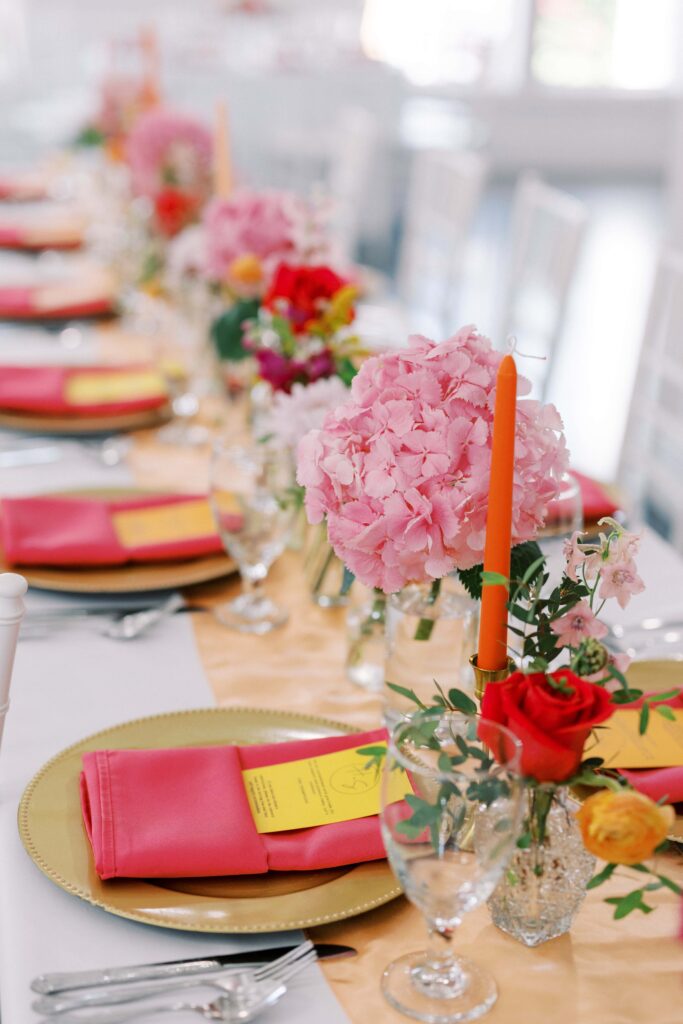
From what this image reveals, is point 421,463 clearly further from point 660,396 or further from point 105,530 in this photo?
point 660,396

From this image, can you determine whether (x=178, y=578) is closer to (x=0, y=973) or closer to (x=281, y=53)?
(x=0, y=973)

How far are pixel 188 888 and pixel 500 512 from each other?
351 mm

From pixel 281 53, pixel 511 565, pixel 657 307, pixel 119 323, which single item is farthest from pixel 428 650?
pixel 281 53

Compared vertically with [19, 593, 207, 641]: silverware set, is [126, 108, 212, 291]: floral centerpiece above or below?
above

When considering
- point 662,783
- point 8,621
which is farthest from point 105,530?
point 662,783

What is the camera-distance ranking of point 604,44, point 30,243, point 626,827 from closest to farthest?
point 626,827, point 30,243, point 604,44

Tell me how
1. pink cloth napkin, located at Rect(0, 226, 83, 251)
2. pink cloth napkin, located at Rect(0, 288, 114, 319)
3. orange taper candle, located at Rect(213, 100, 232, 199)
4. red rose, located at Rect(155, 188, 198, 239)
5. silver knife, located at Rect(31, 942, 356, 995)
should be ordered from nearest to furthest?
silver knife, located at Rect(31, 942, 356, 995)
orange taper candle, located at Rect(213, 100, 232, 199)
red rose, located at Rect(155, 188, 198, 239)
pink cloth napkin, located at Rect(0, 288, 114, 319)
pink cloth napkin, located at Rect(0, 226, 83, 251)

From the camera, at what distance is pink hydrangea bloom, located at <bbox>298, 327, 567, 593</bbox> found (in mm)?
975

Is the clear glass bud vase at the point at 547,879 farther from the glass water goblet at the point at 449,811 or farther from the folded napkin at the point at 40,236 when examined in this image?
the folded napkin at the point at 40,236

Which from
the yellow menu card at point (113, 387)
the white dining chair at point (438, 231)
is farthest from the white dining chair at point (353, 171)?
the yellow menu card at point (113, 387)

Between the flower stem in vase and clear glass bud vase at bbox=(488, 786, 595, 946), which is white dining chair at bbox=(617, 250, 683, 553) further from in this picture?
clear glass bud vase at bbox=(488, 786, 595, 946)

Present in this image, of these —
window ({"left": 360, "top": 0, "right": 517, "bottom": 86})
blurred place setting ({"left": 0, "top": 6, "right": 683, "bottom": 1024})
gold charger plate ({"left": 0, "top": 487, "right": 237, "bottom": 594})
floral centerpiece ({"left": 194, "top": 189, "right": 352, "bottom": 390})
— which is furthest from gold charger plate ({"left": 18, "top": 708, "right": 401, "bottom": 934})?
window ({"left": 360, "top": 0, "right": 517, "bottom": 86})

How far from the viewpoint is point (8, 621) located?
1115mm

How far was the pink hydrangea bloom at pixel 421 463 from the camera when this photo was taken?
3.20 ft
